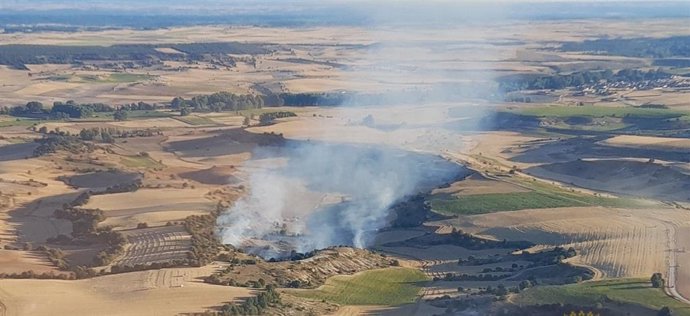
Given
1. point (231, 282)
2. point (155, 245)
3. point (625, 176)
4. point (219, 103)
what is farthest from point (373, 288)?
→ point (219, 103)

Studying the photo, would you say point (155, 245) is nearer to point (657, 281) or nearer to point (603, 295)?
point (603, 295)

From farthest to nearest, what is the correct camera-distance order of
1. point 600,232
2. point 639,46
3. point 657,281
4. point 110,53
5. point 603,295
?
point 639,46 < point 110,53 < point 600,232 < point 657,281 < point 603,295

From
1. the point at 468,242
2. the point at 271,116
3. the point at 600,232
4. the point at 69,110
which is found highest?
the point at 600,232

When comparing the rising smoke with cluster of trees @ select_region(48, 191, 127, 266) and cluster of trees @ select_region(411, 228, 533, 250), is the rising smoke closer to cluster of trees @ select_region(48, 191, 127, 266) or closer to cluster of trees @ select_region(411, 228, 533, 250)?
cluster of trees @ select_region(411, 228, 533, 250)

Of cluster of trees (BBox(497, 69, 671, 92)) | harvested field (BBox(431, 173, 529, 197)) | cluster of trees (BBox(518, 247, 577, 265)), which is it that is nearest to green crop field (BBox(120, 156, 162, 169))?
harvested field (BBox(431, 173, 529, 197))

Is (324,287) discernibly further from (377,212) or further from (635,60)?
(635,60)

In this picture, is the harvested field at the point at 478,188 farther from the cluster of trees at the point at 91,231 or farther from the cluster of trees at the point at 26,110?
the cluster of trees at the point at 26,110

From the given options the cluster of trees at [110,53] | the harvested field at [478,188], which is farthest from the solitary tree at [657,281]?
the cluster of trees at [110,53]
